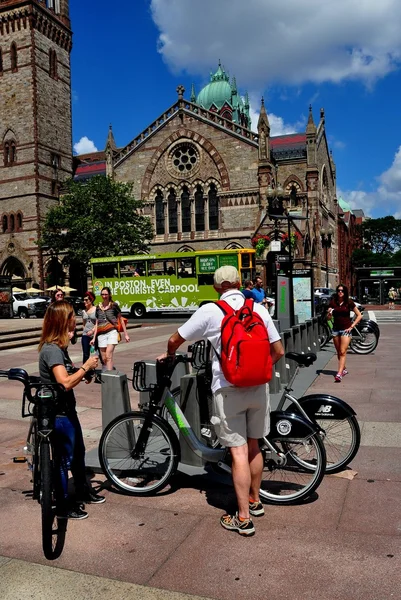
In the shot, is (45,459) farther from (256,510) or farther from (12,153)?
(12,153)

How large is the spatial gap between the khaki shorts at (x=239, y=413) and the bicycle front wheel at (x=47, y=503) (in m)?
1.17

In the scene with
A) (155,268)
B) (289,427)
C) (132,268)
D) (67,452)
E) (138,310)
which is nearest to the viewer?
(67,452)

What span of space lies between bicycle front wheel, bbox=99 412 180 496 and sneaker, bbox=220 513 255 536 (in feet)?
2.44

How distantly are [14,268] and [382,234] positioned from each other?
2587 inches

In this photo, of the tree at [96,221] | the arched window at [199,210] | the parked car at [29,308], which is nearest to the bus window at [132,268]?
the parked car at [29,308]

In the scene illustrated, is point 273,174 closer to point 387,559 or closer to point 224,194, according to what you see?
point 224,194

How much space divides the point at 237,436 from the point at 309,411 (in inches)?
51.9

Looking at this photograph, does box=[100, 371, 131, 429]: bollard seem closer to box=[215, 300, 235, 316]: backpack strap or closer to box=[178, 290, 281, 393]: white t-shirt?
box=[178, 290, 281, 393]: white t-shirt

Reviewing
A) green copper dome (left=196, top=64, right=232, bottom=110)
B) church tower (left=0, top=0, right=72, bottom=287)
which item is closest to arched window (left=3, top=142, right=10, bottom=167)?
church tower (left=0, top=0, right=72, bottom=287)

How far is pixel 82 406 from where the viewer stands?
319 inches

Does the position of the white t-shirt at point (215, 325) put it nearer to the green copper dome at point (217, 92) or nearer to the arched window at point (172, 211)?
the arched window at point (172, 211)

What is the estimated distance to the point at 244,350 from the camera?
3617 mm

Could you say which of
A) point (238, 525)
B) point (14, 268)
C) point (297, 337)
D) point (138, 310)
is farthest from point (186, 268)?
point (238, 525)

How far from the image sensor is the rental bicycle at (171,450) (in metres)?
4.34
